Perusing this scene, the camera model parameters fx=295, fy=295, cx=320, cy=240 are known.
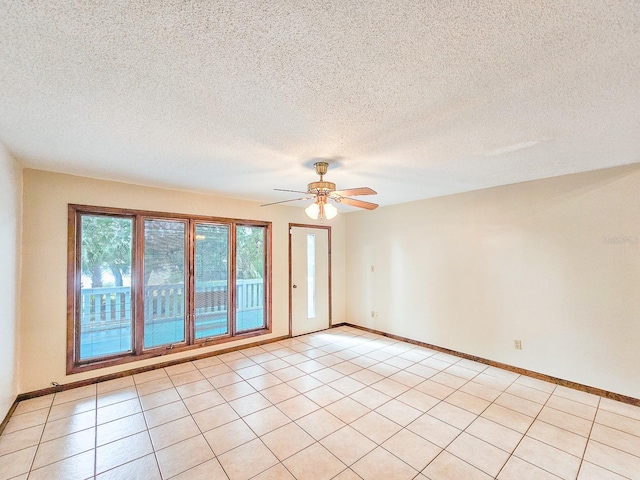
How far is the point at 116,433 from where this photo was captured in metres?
2.41

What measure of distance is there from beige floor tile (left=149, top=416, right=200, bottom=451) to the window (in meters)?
1.49

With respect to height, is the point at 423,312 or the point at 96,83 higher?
the point at 96,83

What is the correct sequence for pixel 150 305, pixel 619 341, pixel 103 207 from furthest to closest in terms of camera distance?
pixel 150 305
pixel 103 207
pixel 619 341

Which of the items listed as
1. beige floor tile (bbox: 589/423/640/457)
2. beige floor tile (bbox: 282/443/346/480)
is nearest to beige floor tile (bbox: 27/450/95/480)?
beige floor tile (bbox: 282/443/346/480)

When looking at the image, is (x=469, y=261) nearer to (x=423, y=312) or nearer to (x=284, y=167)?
(x=423, y=312)

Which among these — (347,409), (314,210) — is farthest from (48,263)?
(347,409)

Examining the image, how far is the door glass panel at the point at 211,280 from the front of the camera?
4.23 meters

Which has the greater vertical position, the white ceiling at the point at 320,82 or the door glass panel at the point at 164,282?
the white ceiling at the point at 320,82

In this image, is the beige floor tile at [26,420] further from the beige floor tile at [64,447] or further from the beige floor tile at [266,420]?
the beige floor tile at [266,420]

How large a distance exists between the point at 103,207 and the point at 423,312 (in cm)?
459

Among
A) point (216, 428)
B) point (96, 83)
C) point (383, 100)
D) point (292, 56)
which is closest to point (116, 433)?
A: point (216, 428)

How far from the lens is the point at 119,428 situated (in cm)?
248

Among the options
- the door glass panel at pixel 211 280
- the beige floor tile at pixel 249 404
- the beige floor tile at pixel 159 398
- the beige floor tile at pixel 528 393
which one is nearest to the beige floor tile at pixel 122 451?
the beige floor tile at pixel 159 398

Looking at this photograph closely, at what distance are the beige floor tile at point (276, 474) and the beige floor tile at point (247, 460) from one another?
33mm
